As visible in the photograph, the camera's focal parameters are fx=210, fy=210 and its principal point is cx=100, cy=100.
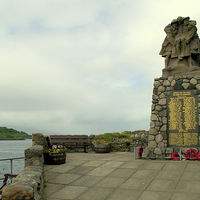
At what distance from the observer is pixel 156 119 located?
9234 millimetres

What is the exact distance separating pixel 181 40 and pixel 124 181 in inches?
276

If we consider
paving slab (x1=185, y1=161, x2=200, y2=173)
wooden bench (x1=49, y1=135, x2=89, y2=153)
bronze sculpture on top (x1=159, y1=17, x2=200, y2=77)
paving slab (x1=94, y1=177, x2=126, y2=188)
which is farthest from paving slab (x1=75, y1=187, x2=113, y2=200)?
wooden bench (x1=49, y1=135, x2=89, y2=153)

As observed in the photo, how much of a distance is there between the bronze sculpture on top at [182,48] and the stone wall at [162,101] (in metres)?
0.40

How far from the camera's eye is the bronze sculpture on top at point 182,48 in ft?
31.1

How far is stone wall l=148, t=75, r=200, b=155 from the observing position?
901cm

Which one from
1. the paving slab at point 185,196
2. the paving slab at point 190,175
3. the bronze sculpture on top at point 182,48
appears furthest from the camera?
the bronze sculpture on top at point 182,48

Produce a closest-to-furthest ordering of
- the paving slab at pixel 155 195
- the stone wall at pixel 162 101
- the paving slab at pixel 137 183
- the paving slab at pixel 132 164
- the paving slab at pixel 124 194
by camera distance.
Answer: the paving slab at pixel 155 195
the paving slab at pixel 124 194
the paving slab at pixel 137 183
the paving slab at pixel 132 164
the stone wall at pixel 162 101

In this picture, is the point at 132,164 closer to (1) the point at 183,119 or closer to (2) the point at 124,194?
(2) the point at 124,194

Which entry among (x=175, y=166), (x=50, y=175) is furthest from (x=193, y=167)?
(x=50, y=175)

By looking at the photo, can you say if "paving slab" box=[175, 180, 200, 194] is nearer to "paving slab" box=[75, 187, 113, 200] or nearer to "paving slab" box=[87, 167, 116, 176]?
"paving slab" box=[75, 187, 113, 200]

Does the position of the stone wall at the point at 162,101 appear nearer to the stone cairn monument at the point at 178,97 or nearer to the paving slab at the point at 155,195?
the stone cairn monument at the point at 178,97

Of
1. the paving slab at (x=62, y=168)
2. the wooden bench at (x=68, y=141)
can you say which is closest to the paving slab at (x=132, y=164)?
the paving slab at (x=62, y=168)

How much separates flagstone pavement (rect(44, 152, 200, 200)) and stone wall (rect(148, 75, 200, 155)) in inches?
64.3

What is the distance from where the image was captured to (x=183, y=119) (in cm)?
895
